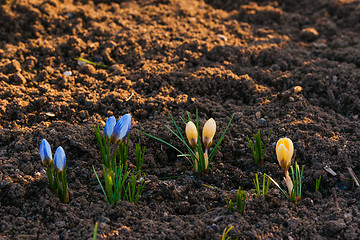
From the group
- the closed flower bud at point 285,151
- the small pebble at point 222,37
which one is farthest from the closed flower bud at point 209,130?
the small pebble at point 222,37

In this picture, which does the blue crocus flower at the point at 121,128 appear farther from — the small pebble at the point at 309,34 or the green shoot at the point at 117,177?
the small pebble at the point at 309,34

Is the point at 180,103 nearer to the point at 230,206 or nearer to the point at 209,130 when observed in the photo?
the point at 209,130

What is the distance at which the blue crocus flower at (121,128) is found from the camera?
212cm

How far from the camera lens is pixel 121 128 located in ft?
6.96

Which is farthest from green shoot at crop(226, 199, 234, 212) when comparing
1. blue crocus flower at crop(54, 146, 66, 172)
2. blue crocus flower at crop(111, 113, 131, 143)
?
blue crocus flower at crop(54, 146, 66, 172)

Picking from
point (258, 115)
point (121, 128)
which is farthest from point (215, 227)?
point (258, 115)

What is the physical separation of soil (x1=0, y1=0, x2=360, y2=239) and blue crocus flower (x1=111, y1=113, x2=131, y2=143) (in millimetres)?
352

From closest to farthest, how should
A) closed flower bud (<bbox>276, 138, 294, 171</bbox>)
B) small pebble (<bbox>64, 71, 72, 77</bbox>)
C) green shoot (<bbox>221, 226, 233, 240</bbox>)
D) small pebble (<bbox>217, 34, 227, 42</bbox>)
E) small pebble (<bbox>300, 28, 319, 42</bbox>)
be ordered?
green shoot (<bbox>221, 226, 233, 240</bbox>) → closed flower bud (<bbox>276, 138, 294, 171</bbox>) → small pebble (<bbox>64, 71, 72, 77</bbox>) → small pebble (<bbox>217, 34, 227, 42</bbox>) → small pebble (<bbox>300, 28, 319, 42</bbox>)

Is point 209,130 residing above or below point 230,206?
above

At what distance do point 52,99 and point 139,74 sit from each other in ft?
2.26

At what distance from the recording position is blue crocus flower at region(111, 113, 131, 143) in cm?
212

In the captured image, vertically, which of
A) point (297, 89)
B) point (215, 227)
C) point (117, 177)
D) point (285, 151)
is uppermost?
point (297, 89)

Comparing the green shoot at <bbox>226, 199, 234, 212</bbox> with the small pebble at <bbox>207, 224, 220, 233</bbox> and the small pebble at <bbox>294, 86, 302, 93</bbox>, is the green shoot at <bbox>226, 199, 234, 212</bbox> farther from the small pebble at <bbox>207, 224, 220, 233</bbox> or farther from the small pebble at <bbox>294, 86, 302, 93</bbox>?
the small pebble at <bbox>294, 86, 302, 93</bbox>

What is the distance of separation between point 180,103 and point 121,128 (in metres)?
0.85
